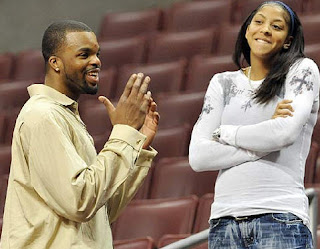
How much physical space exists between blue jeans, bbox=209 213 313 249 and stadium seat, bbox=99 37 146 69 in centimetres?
223

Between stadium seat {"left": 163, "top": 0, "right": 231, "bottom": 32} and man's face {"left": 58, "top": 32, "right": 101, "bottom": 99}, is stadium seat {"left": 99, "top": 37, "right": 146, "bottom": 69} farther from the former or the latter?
man's face {"left": 58, "top": 32, "right": 101, "bottom": 99}

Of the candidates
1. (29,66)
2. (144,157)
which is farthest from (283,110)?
(29,66)

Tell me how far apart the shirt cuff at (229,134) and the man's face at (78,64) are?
0.31 meters

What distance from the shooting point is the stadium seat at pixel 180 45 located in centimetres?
370

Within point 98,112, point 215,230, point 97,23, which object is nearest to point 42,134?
point 215,230

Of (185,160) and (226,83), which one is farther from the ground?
(226,83)

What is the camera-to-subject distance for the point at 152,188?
2.95 metres

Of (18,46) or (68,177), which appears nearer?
(68,177)

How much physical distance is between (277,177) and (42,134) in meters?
0.46

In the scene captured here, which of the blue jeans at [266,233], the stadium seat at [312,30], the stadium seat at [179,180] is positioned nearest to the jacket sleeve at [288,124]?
the blue jeans at [266,233]

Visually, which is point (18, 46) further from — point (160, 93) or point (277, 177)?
point (277, 177)

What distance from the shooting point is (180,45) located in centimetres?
374

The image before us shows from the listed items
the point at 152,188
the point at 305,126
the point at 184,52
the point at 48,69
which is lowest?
the point at 152,188

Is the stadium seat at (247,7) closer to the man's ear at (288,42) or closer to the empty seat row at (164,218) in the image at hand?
the empty seat row at (164,218)
